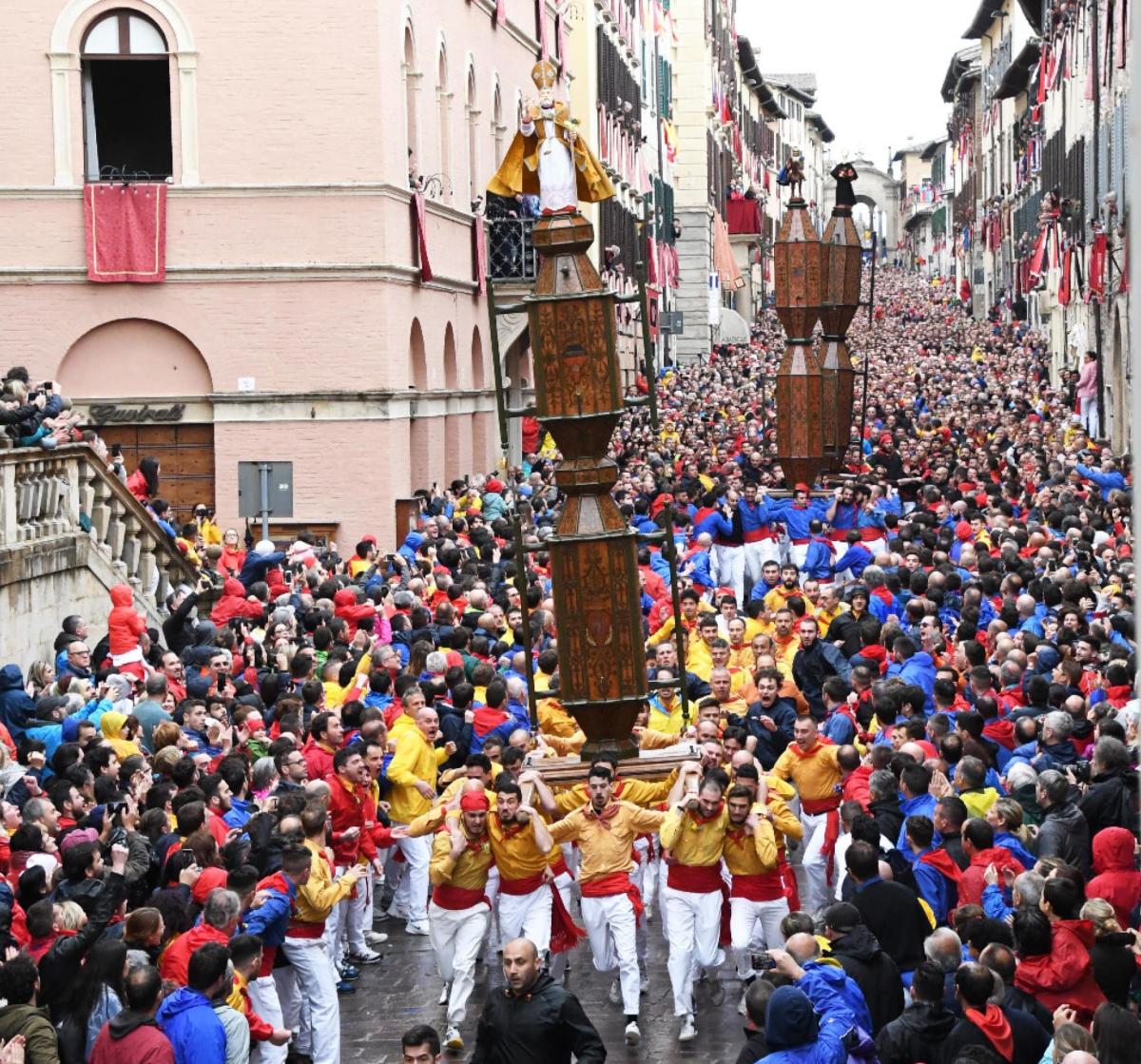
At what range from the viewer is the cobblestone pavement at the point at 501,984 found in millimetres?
12820

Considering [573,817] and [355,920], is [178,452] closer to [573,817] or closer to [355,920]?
[355,920]

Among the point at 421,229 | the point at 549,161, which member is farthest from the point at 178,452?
the point at 549,161

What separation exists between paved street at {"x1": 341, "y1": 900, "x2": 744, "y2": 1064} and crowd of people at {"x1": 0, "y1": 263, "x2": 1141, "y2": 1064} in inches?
3.9

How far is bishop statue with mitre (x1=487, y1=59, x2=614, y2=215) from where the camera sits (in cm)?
1467

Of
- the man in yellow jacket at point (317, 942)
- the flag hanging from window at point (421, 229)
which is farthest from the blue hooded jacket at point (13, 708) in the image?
the flag hanging from window at point (421, 229)

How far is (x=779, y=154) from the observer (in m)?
124

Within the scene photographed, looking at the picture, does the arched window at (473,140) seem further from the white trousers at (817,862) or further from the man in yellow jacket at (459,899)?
the man in yellow jacket at (459,899)

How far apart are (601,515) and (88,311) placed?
16.5 m

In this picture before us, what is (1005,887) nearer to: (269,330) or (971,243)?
(269,330)

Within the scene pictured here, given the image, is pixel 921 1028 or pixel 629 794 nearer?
pixel 921 1028

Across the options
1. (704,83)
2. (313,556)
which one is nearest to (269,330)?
(313,556)

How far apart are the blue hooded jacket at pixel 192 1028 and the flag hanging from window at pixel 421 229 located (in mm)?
22588

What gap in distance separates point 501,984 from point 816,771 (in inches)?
101

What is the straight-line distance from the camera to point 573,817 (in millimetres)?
13055
